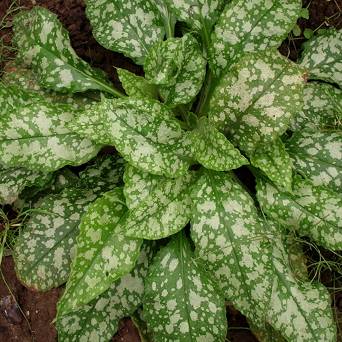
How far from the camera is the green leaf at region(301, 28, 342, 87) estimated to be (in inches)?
75.3

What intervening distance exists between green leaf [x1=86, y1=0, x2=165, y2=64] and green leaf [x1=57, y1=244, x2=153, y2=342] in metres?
0.81

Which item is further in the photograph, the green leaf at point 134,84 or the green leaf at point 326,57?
the green leaf at point 326,57

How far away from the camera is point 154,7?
1.92 meters

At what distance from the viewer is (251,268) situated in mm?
1668

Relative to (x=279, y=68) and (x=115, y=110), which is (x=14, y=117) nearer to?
(x=115, y=110)

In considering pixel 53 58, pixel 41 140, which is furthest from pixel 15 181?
pixel 53 58

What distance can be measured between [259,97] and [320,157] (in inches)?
14.5

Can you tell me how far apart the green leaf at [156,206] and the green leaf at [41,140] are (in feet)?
0.75

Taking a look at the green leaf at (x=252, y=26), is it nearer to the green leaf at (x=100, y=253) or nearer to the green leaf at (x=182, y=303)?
the green leaf at (x=100, y=253)

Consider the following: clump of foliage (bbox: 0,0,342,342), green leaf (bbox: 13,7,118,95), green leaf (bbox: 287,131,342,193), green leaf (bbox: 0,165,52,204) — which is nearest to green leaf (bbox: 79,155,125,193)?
clump of foliage (bbox: 0,0,342,342)

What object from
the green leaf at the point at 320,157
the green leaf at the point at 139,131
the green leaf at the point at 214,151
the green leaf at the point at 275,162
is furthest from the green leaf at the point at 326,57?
the green leaf at the point at 139,131

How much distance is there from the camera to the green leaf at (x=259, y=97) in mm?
1549

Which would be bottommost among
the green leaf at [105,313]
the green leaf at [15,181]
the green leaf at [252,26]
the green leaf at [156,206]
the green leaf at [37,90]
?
the green leaf at [105,313]

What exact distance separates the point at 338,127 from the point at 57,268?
1.13 meters
